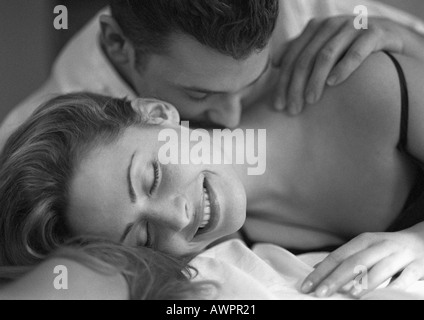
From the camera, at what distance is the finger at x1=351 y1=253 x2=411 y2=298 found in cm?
63

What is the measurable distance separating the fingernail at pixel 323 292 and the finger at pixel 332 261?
1 cm

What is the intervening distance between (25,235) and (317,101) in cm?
40

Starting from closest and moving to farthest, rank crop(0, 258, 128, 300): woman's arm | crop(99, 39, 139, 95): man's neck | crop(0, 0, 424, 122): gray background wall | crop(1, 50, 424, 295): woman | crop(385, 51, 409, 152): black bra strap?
crop(0, 258, 128, 300): woman's arm, crop(1, 50, 424, 295): woman, crop(385, 51, 409, 152): black bra strap, crop(99, 39, 139, 95): man's neck, crop(0, 0, 424, 122): gray background wall

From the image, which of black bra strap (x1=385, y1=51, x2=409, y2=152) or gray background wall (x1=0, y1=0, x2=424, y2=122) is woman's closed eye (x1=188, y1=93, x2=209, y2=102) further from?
gray background wall (x1=0, y1=0, x2=424, y2=122)

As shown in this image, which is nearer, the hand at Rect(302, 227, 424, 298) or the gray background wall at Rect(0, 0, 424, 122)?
the hand at Rect(302, 227, 424, 298)

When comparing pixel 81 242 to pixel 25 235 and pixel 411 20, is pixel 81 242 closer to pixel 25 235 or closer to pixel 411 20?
pixel 25 235

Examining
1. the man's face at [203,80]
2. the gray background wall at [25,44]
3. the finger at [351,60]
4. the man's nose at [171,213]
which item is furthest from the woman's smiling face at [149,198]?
the gray background wall at [25,44]

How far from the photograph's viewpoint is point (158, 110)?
785mm

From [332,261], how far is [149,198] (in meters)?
0.21

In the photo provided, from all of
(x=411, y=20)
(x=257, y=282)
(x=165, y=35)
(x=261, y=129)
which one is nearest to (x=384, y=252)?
(x=257, y=282)

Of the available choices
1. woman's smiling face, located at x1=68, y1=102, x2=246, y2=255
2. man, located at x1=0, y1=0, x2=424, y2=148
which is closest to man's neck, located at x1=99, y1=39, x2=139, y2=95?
man, located at x1=0, y1=0, x2=424, y2=148

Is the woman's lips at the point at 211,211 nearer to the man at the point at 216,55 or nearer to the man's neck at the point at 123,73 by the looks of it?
the man at the point at 216,55

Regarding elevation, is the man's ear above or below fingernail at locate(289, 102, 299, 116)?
above
